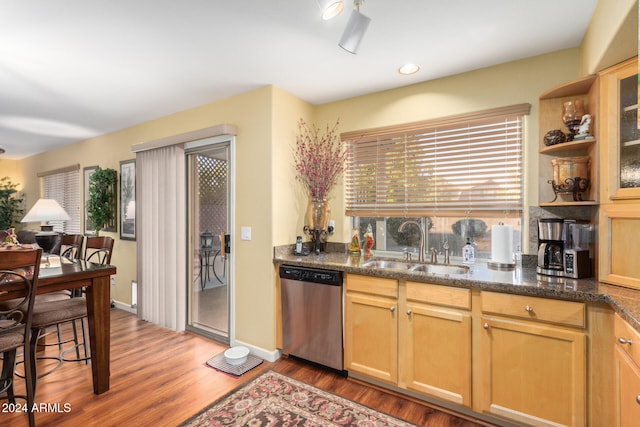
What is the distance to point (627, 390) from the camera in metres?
1.33

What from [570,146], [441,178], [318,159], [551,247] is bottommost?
[551,247]

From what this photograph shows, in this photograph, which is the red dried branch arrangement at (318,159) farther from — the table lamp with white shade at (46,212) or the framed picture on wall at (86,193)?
the framed picture on wall at (86,193)

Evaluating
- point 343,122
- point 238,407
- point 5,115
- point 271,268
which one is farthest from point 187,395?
point 5,115

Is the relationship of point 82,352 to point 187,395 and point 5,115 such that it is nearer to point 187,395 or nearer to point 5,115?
point 187,395

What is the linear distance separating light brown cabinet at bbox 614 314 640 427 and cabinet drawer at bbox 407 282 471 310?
690 mm

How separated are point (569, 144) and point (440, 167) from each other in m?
0.89

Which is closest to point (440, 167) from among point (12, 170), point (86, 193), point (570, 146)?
point (570, 146)

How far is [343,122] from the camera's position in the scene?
3082 millimetres

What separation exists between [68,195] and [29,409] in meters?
4.55

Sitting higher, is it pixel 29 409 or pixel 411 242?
pixel 411 242

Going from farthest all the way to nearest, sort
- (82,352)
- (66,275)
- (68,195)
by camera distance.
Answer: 1. (68,195)
2. (82,352)
3. (66,275)

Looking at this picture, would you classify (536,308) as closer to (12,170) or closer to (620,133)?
(620,133)

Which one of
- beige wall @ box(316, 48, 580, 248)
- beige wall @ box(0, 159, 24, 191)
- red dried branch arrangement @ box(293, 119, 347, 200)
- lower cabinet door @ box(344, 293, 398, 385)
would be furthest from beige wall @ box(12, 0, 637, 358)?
beige wall @ box(0, 159, 24, 191)

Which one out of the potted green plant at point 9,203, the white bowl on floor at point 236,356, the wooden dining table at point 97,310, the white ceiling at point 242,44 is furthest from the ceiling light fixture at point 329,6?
the potted green plant at point 9,203
